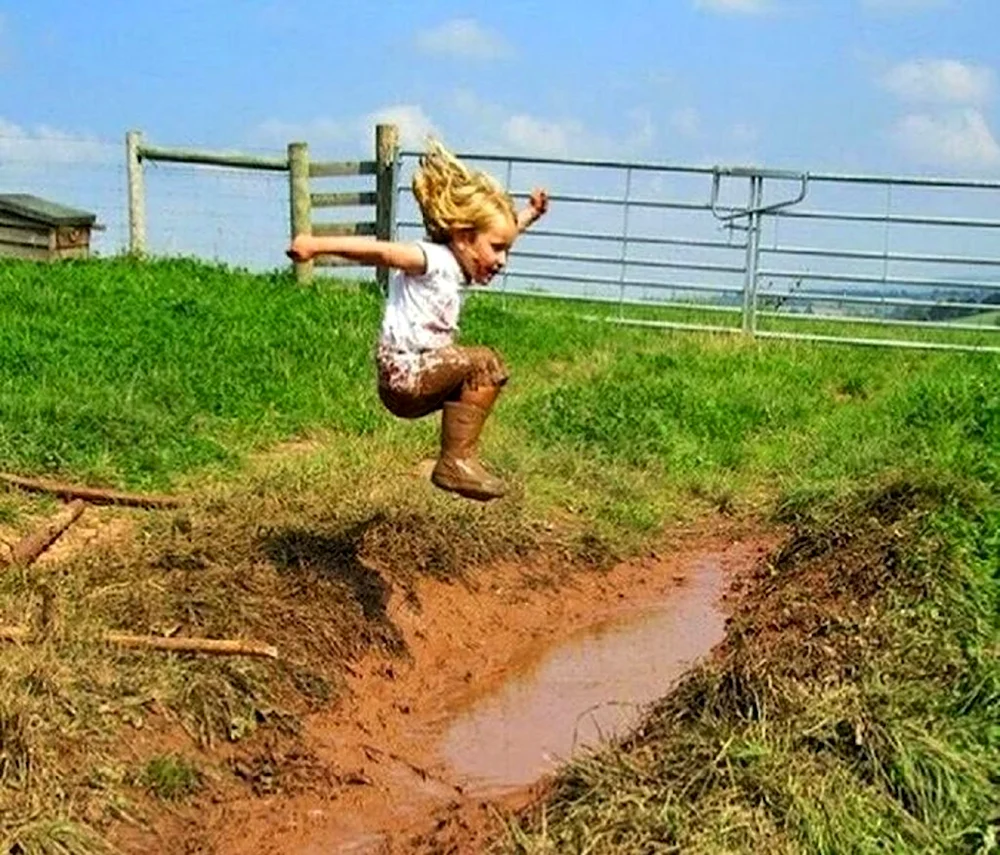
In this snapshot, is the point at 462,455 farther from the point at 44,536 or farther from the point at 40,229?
the point at 40,229

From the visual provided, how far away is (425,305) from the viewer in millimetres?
5816

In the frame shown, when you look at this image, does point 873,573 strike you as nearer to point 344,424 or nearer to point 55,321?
point 344,424

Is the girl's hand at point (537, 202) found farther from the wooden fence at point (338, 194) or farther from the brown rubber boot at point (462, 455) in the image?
the wooden fence at point (338, 194)

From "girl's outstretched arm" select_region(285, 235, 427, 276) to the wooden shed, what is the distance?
12433mm

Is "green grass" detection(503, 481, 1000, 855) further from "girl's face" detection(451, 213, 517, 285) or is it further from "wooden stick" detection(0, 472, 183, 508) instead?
"wooden stick" detection(0, 472, 183, 508)

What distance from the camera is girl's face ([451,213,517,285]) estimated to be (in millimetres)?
5793

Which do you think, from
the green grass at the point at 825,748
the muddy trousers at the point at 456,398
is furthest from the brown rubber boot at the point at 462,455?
the green grass at the point at 825,748

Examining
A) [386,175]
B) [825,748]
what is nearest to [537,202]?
[825,748]

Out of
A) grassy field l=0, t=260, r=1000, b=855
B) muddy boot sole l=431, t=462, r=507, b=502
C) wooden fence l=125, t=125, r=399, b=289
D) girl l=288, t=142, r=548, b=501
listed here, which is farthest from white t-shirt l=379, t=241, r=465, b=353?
wooden fence l=125, t=125, r=399, b=289

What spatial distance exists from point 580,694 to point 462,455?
1.22 meters

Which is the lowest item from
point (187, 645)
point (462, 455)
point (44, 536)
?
point (187, 645)

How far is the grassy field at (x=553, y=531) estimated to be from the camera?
15.1 ft

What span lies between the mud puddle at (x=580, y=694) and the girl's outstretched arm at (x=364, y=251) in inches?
68.6

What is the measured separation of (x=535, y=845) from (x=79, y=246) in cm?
1450
